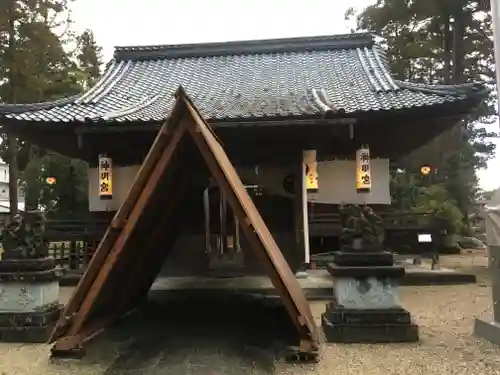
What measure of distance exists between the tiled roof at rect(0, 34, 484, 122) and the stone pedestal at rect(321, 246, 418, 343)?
4.67 metres

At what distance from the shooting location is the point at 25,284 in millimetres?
5996

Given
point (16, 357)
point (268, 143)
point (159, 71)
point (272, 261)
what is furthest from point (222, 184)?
point (159, 71)

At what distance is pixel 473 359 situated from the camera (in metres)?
4.88

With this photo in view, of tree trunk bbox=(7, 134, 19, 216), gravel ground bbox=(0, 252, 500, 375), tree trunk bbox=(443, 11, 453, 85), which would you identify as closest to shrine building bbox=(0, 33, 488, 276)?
gravel ground bbox=(0, 252, 500, 375)

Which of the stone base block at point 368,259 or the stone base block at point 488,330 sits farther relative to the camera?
the stone base block at point 368,259

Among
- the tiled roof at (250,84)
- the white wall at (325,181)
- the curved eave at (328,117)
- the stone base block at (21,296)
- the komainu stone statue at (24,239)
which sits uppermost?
the tiled roof at (250,84)

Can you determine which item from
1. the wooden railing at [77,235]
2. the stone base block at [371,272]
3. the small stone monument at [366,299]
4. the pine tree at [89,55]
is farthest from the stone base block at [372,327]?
the pine tree at [89,55]

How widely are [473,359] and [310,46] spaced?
12.4 meters

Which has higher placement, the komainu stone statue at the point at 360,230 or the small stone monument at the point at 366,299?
the komainu stone statue at the point at 360,230

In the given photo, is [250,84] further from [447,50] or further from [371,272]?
[447,50]

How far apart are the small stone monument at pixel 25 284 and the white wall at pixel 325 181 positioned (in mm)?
5250

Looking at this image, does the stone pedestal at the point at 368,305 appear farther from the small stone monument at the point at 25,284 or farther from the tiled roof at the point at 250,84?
the tiled roof at the point at 250,84

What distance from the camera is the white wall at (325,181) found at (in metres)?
11.4

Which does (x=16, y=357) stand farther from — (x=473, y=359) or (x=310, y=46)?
(x=310, y=46)
